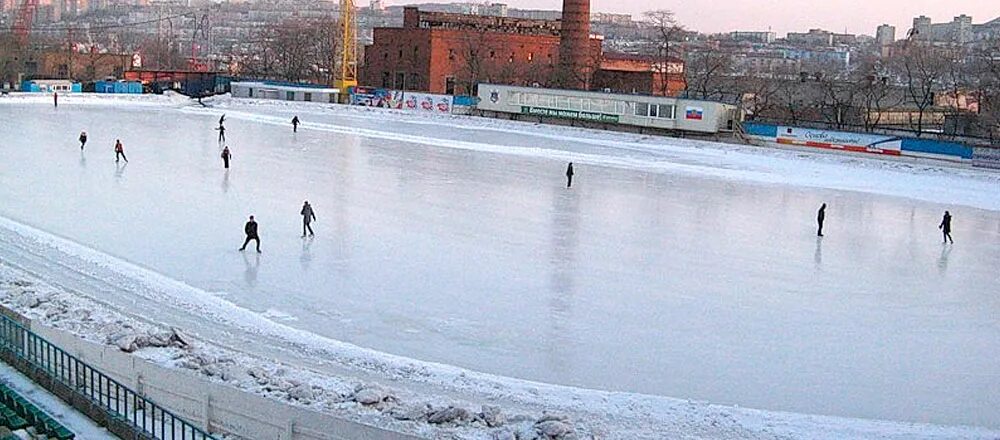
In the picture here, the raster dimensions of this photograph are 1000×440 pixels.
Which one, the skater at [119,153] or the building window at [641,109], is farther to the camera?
the building window at [641,109]

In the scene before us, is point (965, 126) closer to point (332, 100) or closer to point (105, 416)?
point (332, 100)

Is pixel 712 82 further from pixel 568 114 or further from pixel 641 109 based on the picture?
pixel 641 109

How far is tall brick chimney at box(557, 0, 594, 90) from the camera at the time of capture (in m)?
71.8

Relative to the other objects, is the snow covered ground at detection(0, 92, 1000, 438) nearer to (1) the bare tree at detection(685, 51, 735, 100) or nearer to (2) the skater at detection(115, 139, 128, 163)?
(2) the skater at detection(115, 139, 128, 163)

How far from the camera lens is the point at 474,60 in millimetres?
74000

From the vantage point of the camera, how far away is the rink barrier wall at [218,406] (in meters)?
8.83

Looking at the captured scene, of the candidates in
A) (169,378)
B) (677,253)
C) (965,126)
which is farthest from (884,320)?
(965,126)

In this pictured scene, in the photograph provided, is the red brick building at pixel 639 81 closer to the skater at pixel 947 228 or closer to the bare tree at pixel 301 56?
the bare tree at pixel 301 56

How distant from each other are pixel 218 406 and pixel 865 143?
3413 cm

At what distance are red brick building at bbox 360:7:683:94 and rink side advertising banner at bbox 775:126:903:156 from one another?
95.7ft

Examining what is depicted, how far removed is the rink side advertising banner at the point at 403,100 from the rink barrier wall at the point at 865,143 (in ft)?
60.5

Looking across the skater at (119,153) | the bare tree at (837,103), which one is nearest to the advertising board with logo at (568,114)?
the bare tree at (837,103)

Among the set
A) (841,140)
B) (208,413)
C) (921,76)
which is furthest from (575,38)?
(208,413)

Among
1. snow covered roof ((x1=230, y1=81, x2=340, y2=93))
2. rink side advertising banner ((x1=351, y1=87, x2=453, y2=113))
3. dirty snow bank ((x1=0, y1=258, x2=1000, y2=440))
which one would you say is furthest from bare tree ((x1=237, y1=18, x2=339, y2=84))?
dirty snow bank ((x1=0, y1=258, x2=1000, y2=440))
